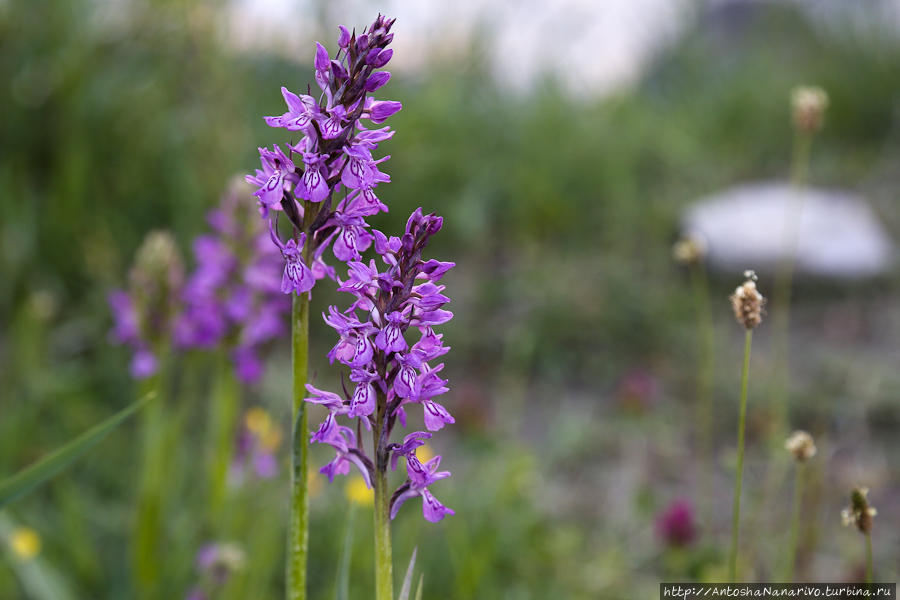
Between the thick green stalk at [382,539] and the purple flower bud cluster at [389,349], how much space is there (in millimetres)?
21

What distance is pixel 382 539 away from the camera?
102 centimetres

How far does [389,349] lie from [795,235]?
462 centimetres

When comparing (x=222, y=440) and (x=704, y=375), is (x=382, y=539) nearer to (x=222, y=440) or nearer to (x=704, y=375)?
(x=222, y=440)

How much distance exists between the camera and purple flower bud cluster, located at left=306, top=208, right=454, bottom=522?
98 cm

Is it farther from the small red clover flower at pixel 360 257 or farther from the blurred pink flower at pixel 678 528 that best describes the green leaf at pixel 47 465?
the blurred pink flower at pixel 678 528

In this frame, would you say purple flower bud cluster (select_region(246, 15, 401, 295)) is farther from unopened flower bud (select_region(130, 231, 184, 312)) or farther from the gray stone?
the gray stone

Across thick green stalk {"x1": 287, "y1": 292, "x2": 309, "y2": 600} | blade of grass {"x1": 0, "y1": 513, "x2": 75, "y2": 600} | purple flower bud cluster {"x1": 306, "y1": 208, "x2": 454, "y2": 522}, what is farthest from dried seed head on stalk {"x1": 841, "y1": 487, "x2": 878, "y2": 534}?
blade of grass {"x1": 0, "y1": 513, "x2": 75, "y2": 600}

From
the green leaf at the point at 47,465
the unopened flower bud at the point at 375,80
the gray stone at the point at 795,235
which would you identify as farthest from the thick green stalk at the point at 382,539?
the gray stone at the point at 795,235

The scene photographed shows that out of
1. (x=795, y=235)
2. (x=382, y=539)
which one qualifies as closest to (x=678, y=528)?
(x=382, y=539)

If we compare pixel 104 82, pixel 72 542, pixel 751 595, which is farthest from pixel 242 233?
pixel 104 82

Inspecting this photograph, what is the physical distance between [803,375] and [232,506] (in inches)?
111

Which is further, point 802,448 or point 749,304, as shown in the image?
point 802,448

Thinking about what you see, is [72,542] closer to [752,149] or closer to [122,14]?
[122,14]

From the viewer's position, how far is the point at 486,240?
4965 mm
